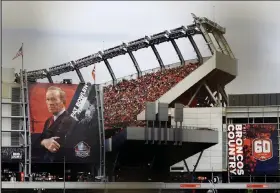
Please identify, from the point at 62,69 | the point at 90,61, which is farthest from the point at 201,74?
the point at 62,69

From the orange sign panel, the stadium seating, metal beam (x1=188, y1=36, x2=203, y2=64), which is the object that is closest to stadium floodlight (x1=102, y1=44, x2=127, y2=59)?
the stadium seating

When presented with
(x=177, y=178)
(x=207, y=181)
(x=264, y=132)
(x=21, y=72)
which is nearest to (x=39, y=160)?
(x=21, y=72)

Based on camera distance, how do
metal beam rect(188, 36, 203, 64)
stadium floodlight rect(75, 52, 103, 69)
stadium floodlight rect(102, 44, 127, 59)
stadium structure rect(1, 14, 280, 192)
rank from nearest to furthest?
stadium structure rect(1, 14, 280, 192), stadium floodlight rect(75, 52, 103, 69), stadium floodlight rect(102, 44, 127, 59), metal beam rect(188, 36, 203, 64)

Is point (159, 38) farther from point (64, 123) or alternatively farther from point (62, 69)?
point (64, 123)

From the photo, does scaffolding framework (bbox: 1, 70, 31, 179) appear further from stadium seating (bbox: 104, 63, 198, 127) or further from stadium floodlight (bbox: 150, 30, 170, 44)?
stadium floodlight (bbox: 150, 30, 170, 44)

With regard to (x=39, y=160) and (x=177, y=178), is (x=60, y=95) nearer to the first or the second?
(x=39, y=160)
